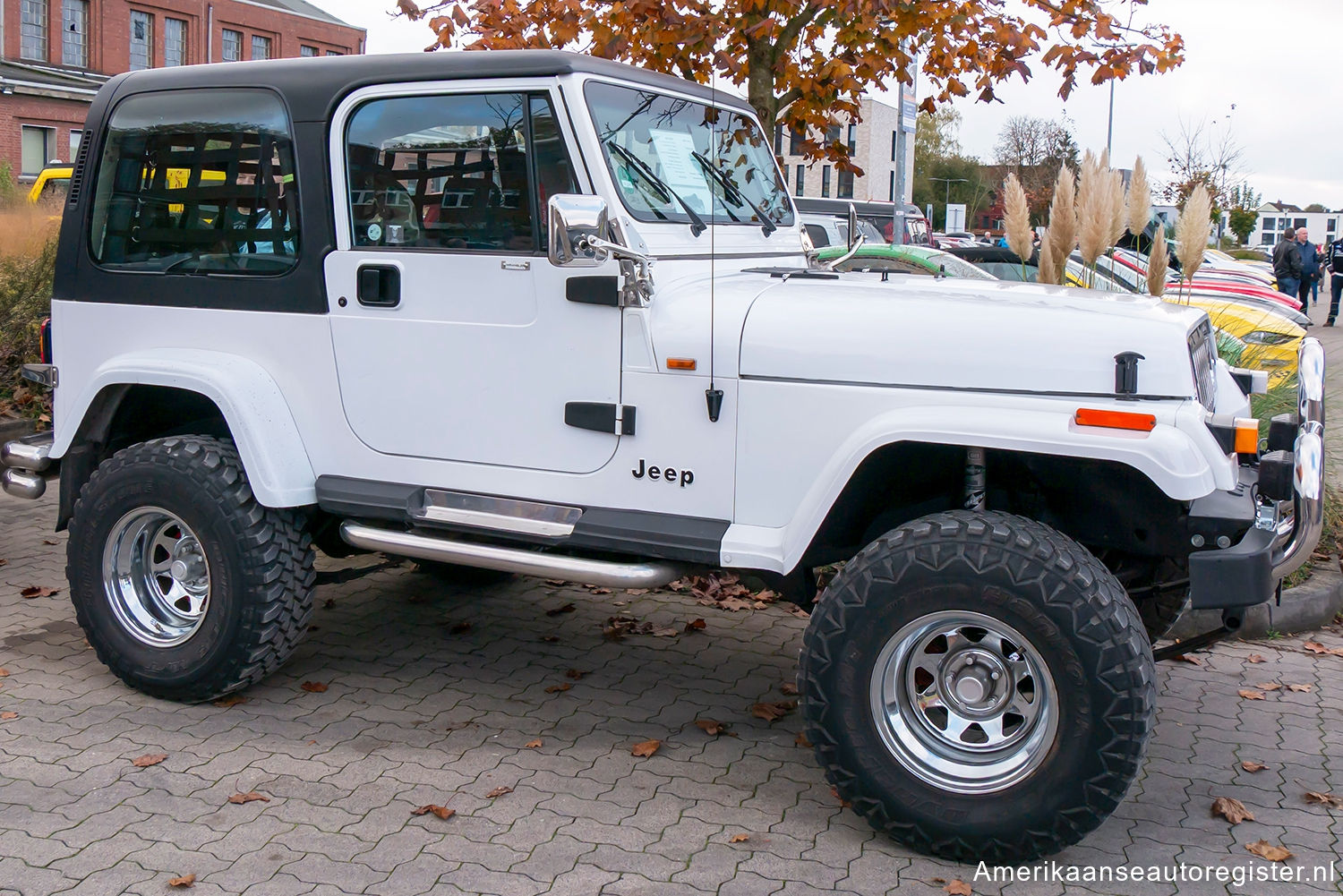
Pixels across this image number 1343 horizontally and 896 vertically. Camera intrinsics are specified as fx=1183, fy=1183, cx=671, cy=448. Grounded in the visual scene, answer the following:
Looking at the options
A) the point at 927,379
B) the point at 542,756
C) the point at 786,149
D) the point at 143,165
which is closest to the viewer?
the point at 927,379

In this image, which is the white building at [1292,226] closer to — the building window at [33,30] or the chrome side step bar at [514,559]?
the chrome side step bar at [514,559]

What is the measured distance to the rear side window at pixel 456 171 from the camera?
12.7 feet

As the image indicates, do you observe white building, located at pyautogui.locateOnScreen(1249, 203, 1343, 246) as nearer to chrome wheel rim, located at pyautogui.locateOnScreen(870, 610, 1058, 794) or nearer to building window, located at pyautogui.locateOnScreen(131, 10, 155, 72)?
chrome wheel rim, located at pyautogui.locateOnScreen(870, 610, 1058, 794)

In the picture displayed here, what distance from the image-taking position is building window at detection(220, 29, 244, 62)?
136 feet

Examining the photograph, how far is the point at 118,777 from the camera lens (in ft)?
12.7

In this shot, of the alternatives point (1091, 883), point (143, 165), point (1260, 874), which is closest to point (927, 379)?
point (1091, 883)

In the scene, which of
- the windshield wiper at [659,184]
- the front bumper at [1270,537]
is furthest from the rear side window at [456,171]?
the front bumper at [1270,537]

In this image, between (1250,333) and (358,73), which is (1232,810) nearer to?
(358,73)

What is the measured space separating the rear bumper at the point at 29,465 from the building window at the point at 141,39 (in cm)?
3890

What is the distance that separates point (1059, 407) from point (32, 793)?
3.36 m

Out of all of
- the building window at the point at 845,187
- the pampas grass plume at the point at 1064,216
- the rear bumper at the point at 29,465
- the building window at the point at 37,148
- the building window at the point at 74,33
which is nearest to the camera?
the rear bumper at the point at 29,465

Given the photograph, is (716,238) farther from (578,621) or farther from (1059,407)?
(578,621)

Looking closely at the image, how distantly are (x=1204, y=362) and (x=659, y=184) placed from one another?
1881 mm

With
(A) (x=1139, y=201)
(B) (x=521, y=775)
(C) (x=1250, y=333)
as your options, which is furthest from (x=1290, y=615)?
(B) (x=521, y=775)
